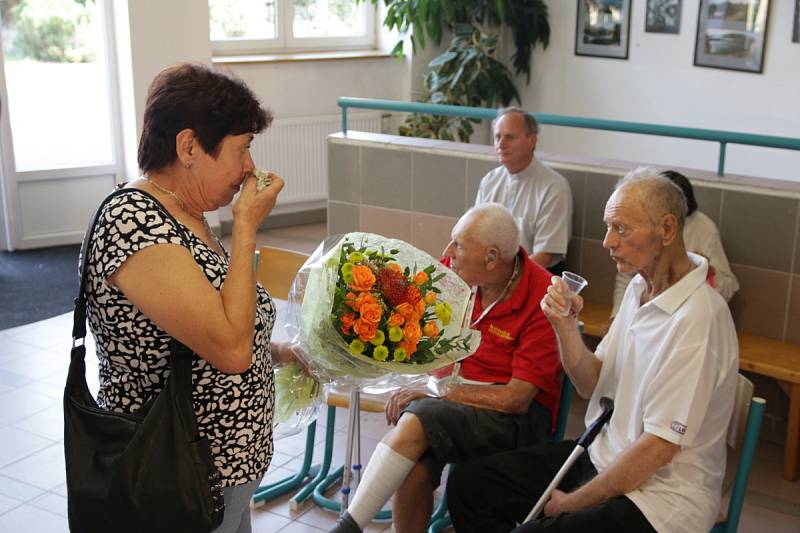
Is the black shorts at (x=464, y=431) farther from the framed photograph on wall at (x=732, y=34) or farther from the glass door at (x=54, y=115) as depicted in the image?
the glass door at (x=54, y=115)

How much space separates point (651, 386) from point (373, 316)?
2.33 feet

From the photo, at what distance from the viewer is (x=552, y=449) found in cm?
267

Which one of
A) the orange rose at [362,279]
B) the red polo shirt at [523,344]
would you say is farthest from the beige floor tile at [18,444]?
the orange rose at [362,279]

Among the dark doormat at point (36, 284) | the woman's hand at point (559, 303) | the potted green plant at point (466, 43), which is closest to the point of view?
the woman's hand at point (559, 303)

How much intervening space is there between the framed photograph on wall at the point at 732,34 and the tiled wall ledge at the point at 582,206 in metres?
2.46

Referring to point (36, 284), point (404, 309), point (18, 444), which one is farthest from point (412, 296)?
point (36, 284)

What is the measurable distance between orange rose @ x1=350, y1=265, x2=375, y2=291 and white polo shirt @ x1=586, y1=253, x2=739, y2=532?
726 mm

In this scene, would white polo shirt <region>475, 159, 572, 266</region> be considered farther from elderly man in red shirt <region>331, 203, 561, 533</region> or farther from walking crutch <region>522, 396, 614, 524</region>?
walking crutch <region>522, 396, 614, 524</region>

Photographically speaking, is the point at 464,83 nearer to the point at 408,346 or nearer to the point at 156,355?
the point at 408,346

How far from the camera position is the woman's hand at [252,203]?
1.85 m

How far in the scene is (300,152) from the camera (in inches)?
299

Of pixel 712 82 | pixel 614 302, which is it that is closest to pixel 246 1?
pixel 712 82

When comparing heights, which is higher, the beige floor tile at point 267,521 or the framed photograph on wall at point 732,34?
the framed photograph on wall at point 732,34

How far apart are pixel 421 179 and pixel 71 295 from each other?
2.52 m
